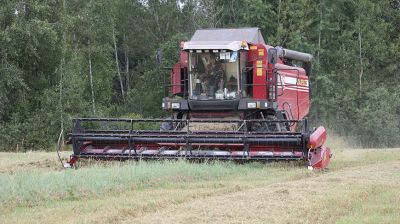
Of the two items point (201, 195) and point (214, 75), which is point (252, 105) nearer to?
point (214, 75)

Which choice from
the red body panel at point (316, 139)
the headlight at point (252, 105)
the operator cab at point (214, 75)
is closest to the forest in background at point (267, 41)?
the operator cab at point (214, 75)

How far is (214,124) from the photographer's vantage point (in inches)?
600

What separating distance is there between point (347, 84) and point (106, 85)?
495 inches

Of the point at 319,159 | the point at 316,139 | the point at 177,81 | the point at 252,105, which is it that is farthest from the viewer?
the point at 177,81

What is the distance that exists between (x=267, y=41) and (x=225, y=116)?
20366mm

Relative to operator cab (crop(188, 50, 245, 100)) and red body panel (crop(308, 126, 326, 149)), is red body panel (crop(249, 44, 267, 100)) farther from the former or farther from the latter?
red body panel (crop(308, 126, 326, 149))

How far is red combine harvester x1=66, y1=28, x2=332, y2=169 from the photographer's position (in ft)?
44.4

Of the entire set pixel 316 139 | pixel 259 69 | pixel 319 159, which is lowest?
pixel 319 159

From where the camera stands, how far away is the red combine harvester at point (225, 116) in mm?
13531

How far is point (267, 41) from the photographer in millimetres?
36000

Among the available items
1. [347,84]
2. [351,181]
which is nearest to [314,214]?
[351,181]

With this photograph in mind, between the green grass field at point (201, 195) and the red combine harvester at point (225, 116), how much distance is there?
2.25 ft

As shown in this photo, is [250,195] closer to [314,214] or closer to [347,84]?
[314,214]

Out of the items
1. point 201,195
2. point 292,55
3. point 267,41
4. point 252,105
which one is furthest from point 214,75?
point 267,41
